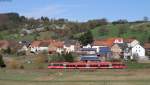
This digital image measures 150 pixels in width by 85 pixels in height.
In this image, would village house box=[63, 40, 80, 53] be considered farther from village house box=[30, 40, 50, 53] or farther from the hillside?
the hillside

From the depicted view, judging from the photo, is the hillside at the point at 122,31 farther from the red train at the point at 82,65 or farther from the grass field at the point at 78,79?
the grass field at the point at 78,79

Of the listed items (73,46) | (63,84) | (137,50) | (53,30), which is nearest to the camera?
(63,84)

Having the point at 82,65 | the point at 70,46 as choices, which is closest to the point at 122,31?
the point at 70,46

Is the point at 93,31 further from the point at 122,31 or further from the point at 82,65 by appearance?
the point at 82,65

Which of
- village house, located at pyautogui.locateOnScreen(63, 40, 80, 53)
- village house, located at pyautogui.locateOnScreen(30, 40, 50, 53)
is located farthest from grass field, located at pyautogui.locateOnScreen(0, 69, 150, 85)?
village house, located at pyautogui.locateOnScreen(30, 40, 50, 53)

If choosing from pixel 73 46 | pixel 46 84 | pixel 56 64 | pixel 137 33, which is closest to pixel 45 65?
pixel 56 64

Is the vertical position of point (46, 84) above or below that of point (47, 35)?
below

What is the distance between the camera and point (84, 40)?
132000 millimetres

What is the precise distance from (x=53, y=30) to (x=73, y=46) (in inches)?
2480

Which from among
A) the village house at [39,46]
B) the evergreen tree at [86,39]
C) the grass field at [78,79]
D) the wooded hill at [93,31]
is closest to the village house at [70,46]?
the evergreen tree at [86,39]

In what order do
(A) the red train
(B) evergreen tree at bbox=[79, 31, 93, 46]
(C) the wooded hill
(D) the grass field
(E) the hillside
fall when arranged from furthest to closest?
(C) the wooded hill < (E) the hillside < (B) evergreen tree at bbox=[79, 31, 93, 46] < (A) the red train < (D) the grass field

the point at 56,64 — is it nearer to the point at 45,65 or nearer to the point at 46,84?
the point at 45,65

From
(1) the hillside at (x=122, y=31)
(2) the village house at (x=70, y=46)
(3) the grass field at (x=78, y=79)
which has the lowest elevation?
(3) the grass field at (x=78, y=79)

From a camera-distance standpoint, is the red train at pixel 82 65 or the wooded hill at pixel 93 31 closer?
the red train at pixel 82 65
